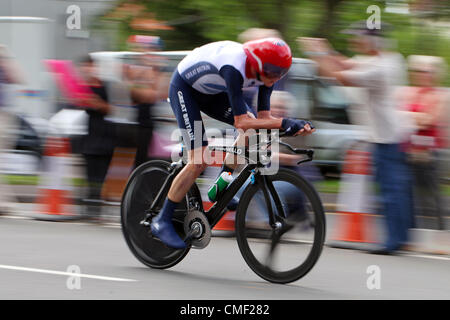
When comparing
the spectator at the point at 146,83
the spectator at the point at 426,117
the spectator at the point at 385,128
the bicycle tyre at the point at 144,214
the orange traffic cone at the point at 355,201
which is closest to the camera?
the bicycle tyre at the point at 144,214

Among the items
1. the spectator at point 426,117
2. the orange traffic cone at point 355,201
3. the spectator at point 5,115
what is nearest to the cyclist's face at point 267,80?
the orange traffic cone at point 355,201

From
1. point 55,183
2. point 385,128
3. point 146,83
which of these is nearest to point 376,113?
point 385,128

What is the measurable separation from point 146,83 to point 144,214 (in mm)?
3761

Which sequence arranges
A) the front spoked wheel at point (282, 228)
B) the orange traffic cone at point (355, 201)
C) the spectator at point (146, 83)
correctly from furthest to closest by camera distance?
the spectator at point (146, 83), the orange traffic cone at point (355, 201), the front spoked wheel at point (282, 228)

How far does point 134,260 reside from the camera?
327 inches

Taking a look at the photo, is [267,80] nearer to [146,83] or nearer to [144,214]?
[144,214]

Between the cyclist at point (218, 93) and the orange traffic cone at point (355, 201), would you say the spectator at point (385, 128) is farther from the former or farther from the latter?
the cyclist at point (218, 93)

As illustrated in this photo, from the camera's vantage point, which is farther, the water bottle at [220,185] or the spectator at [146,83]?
the spectator at [146,83]

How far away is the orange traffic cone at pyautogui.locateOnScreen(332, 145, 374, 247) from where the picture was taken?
32.5 ft

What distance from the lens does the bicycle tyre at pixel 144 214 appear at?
308 inches

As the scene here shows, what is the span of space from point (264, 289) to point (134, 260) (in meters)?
1.70

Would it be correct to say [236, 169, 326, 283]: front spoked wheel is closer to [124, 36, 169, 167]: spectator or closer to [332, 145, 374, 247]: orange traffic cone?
[332, 145, 374, 247]: orange traffic cone

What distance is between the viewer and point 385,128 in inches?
370

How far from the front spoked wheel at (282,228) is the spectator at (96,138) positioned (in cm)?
473
